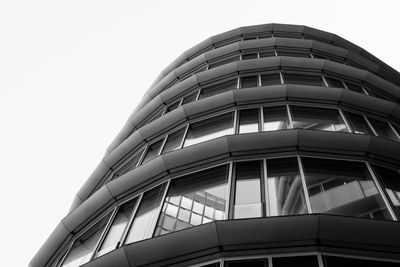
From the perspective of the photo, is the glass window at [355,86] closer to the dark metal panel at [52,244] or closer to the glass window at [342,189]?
the glass window at [342,189]

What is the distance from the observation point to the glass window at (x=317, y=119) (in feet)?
46.5

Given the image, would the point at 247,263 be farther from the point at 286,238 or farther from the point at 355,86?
the point at 355,86

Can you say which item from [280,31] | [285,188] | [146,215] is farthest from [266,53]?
[146,215]

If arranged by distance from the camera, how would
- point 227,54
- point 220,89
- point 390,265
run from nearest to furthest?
1. point 390,265
2. point 220,89
3. point 227,54

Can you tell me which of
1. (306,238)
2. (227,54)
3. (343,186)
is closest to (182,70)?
(227,54)

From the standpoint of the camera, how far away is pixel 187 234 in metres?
9.02

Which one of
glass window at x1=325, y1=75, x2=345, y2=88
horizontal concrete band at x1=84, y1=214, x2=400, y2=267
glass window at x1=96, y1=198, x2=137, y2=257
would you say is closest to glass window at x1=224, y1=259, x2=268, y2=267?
horizontal concrete band at x1=84, y1=214, x2=400, y2=267

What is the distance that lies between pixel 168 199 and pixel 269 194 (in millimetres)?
2931

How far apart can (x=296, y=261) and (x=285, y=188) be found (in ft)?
8.31

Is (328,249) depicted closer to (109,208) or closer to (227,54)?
(109,208)

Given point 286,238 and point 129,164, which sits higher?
point 129,164

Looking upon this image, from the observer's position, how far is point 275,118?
48.7 feet

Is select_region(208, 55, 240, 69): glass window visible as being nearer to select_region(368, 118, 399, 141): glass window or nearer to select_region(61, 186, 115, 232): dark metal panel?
select_region(368, 118, 399, 141): glass window

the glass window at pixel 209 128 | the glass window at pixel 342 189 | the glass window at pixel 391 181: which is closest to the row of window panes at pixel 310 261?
the glass window at pixel 342 189
